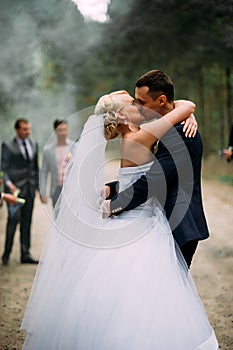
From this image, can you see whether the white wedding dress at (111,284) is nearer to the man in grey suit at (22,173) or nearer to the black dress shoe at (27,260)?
the man in grey suit at (22,173)

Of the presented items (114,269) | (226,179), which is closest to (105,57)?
(226,179)

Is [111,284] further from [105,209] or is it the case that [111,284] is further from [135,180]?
[135,180]

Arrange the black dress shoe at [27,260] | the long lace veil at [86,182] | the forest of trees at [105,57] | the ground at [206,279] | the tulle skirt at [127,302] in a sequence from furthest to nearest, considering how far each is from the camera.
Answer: the forest of trees at [105,57], the black dress shoe at [27,260], the ground at [206,279], the long lace veil at [86,182], the tulle skirt at [127,302]

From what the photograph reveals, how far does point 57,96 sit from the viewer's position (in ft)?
40.8

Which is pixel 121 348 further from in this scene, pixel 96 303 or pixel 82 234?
pixel 82 234

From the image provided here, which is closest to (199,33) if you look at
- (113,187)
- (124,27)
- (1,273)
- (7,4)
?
(124,27)

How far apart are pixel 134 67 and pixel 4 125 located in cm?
279

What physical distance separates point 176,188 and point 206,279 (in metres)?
2.60

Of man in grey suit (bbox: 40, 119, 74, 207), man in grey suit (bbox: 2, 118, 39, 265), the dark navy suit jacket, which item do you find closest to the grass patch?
man in grey suit (bbox: 40, 119, 74, 207)

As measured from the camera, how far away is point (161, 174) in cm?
262

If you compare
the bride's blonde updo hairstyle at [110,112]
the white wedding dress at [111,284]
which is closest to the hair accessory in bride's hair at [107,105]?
the bride's blonde updo hairstyle at [110,112]

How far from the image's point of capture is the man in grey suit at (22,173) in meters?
5.61

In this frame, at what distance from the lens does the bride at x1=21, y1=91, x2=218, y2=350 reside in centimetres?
258

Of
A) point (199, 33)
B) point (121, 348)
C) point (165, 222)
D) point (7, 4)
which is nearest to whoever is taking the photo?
point (121, 348)
